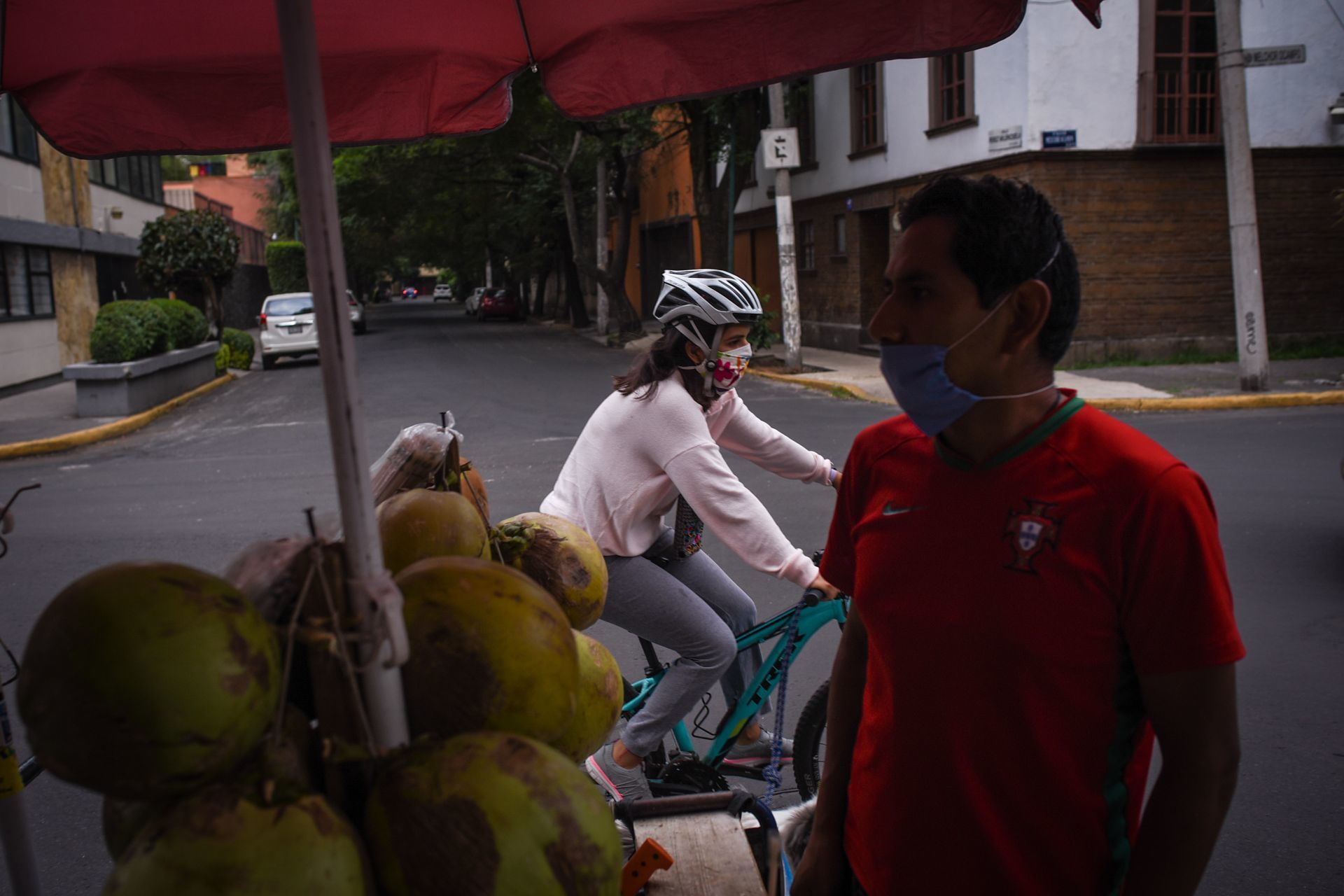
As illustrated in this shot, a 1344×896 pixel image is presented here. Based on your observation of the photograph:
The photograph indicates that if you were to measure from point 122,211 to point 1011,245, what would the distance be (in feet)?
95.1

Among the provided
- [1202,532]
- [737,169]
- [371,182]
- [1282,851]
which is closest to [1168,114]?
[737,169]

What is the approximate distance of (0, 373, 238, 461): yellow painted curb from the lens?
40.5 feet

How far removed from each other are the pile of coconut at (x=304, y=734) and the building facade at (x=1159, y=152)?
53.4 feet

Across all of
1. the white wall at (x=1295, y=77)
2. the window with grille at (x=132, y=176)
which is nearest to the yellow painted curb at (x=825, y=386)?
the white wall at (x=1295, y=77)

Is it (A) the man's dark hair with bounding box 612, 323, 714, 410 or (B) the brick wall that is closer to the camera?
(A) the man's dark hair with bounding box 612, 323, 714, 410

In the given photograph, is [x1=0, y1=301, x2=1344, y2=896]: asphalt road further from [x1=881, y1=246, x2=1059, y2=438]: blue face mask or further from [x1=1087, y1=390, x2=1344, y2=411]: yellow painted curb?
[x1=881, y1=246, x2=1059, y2=438]: blue face mask

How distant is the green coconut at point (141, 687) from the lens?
103 centimetres

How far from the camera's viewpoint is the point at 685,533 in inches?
145

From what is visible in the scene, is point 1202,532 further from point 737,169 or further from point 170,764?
point 737,169

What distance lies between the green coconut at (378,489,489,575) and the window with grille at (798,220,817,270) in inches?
887

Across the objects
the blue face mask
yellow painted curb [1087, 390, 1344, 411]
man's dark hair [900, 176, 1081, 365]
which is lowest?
yellow painted curb [1087, 390, 1344, 411]

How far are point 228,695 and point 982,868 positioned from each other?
1.13m

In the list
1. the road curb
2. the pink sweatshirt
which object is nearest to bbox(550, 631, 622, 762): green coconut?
the pink sweatshirt

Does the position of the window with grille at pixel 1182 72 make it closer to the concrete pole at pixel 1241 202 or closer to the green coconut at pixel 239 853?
the concrete pole at pixel 1241 202
